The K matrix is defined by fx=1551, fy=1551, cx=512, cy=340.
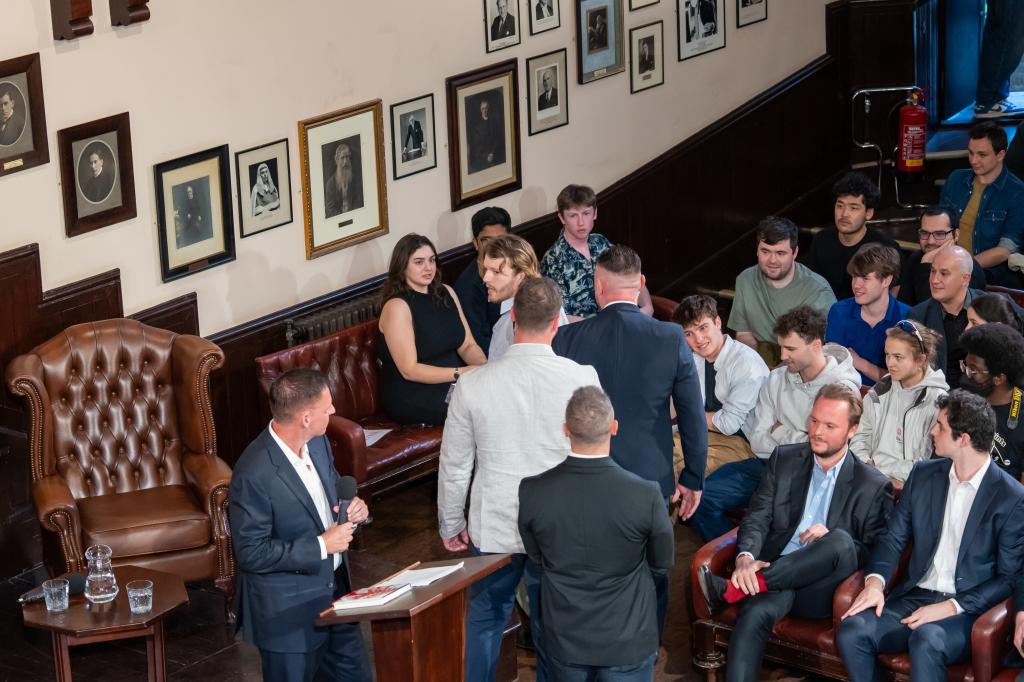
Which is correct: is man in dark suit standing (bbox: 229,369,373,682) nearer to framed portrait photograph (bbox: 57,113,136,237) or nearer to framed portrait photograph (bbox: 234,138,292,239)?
framed portrait photograph (bbox: 57,113,136,237)

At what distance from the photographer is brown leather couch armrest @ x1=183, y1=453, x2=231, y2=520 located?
6.39 meters

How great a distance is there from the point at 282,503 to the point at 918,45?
24.6ft

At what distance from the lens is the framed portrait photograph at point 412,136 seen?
800 centimetres

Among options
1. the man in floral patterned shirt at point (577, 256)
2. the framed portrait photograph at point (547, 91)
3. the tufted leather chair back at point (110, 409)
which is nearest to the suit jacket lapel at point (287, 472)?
the tufted leather chair back at point (110, 409)

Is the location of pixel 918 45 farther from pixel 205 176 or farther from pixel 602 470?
pixel 602 470

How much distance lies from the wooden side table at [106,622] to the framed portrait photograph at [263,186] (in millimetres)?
2305

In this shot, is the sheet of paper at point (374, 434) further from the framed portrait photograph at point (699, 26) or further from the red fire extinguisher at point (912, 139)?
the red fire extinguisher at point (912, 139)

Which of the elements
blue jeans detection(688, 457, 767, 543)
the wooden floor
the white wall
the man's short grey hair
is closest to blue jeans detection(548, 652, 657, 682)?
the man's short grey hair

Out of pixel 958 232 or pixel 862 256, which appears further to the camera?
pixel 958 232

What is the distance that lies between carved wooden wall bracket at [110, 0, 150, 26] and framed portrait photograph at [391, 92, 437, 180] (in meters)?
1.65

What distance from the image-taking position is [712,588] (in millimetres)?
5711

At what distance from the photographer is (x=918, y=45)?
1085cm

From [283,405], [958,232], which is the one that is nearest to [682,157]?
[958,232]

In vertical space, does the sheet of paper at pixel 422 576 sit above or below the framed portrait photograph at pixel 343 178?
below
